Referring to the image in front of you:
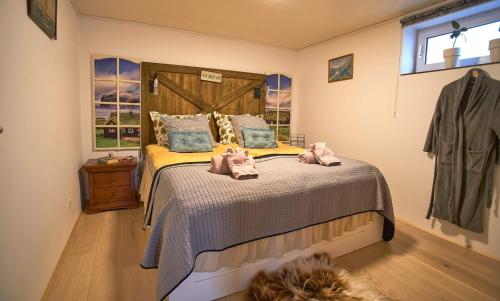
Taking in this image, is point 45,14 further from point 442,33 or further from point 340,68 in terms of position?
point 442,33

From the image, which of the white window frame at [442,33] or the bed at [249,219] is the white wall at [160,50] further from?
the white window frame at [442,33]

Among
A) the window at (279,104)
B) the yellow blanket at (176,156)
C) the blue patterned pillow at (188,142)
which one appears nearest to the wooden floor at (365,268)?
the yellow blanket at (176,156)

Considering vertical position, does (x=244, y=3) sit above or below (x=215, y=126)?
above

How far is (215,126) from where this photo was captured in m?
3.54

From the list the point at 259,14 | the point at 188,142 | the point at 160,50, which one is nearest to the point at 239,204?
the point at 188,142

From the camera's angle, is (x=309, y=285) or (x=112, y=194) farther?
(x=112, y=194)

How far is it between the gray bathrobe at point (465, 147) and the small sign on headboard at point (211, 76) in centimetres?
253

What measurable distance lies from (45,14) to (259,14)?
188 centimetres

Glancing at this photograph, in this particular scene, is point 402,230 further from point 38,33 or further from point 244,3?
point 38,33

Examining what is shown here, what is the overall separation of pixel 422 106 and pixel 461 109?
0.35 metres

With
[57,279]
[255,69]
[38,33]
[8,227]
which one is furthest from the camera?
[255,69]

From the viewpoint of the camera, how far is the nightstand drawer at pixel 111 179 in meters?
2.72

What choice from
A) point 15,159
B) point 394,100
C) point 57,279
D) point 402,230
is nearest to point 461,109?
point 394,100

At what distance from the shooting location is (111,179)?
2777 mm
